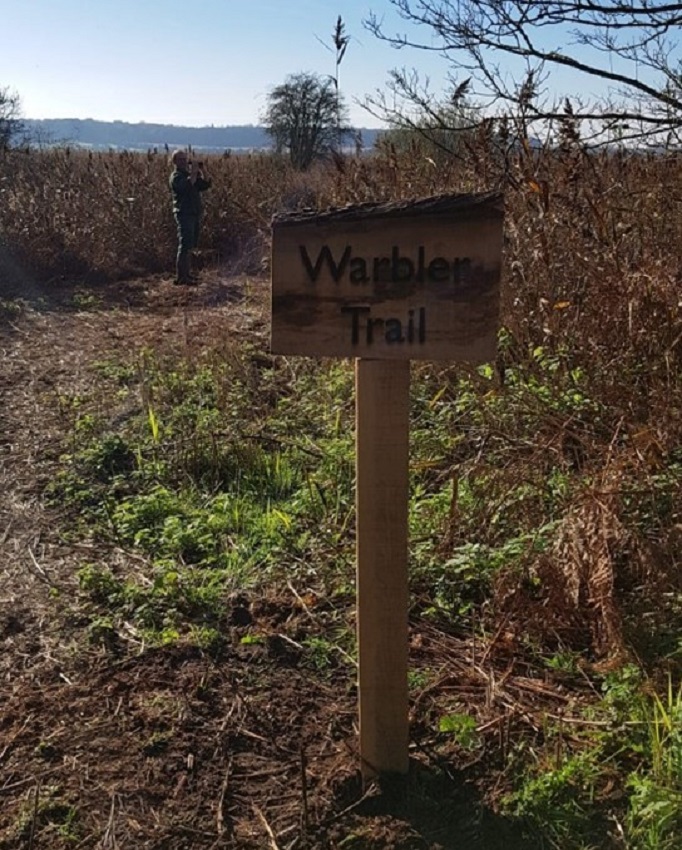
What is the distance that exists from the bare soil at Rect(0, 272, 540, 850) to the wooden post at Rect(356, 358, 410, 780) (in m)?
0.16

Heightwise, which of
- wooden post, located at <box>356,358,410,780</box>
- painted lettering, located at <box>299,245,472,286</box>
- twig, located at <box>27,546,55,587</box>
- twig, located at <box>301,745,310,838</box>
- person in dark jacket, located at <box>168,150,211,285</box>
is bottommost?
twig, located at <box>301,745,310,838</box>

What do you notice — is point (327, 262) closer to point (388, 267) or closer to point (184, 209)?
point (388, 267)

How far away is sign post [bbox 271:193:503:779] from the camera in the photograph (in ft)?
6.95

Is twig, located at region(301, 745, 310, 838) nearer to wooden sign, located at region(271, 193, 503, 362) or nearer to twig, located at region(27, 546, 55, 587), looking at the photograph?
wooden sign, located at region(271, 193, 503, 362)

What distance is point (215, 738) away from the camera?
106 inches

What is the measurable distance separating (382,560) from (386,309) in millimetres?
664

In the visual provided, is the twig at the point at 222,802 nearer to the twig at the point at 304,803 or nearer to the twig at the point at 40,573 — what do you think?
the twig at the point at 304,803

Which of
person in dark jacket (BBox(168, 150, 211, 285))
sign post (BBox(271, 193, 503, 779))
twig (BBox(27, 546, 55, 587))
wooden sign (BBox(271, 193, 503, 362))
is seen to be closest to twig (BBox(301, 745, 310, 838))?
sign post (BBox(271, 193, 503, 779))

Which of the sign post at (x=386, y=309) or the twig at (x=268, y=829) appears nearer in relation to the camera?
the sign post at (x=386, y=309)

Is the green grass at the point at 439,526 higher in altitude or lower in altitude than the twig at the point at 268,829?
higher

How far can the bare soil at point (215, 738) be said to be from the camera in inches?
92.5

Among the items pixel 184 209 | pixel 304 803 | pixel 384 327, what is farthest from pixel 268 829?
pixel 184 209

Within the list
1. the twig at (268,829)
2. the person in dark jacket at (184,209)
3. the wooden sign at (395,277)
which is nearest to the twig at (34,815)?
the twig at (268,829)

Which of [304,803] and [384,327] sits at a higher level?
[384,327]
